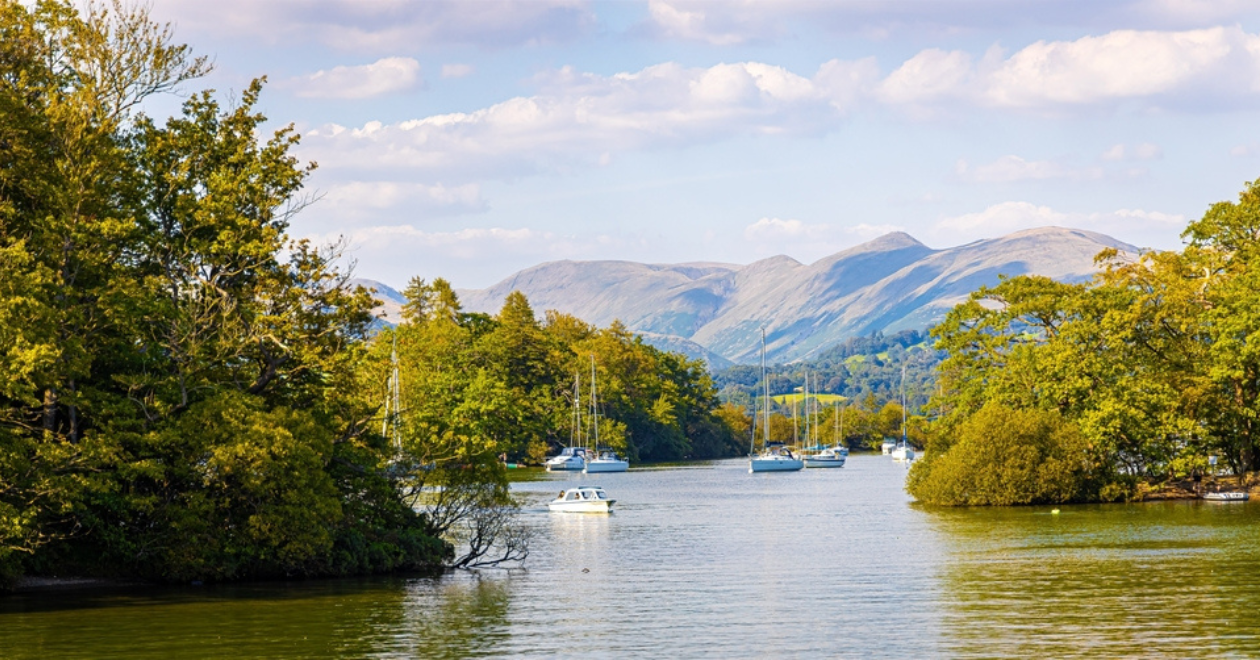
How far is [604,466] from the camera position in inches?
5472

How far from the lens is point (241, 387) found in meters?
44.4

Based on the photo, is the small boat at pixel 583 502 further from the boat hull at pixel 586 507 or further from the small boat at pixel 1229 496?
the small boat at pixel 1229 496

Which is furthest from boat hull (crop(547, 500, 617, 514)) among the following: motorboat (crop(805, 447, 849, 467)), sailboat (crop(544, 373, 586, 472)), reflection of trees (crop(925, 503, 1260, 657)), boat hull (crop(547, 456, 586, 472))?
motorboat (crop(805, 447, 849, 467))

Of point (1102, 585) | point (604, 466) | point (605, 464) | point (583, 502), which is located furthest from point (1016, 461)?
point (604, 466)

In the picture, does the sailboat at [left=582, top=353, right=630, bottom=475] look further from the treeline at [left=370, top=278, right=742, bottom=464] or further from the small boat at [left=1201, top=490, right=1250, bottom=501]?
the small boat at [left=1201, top=490, right=1250, bottom=501]

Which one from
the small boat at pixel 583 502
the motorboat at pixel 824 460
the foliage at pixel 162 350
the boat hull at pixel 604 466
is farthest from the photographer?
the motorboat at pixel 824 460

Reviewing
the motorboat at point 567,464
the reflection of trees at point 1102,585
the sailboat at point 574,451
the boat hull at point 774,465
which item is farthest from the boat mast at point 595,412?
the reflection of trees at point 1102,585

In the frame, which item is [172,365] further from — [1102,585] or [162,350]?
[1102,585]

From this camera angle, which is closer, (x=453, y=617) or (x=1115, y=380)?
(x=453, y=617)

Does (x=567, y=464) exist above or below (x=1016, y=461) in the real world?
below

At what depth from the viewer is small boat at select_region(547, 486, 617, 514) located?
77.1 metres

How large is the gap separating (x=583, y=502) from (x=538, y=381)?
90.9m

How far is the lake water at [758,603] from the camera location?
3086 centimetres

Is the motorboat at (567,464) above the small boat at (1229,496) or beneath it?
above
